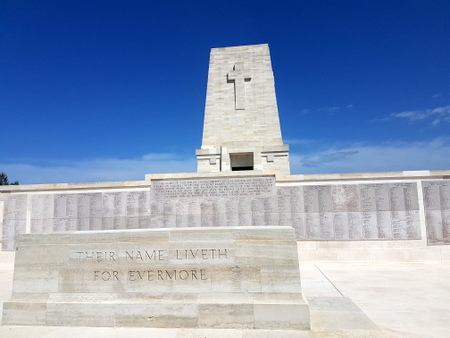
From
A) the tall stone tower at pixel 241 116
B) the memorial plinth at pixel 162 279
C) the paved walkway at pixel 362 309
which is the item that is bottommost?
the paved walkway at pixel 362 309

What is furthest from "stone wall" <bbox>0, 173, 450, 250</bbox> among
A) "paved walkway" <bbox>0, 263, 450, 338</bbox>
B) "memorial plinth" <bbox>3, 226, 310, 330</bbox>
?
"memorial plinth" <bbox>3, 226, 310, 330</bbox>

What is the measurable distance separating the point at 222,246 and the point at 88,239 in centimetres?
208

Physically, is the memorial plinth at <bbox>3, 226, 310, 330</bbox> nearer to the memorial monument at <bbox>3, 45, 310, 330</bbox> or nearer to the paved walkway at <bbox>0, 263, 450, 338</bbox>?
the memorial monument at <bbox>3, 45, 310, 330</bbox>

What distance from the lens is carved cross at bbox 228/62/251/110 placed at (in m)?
16.3

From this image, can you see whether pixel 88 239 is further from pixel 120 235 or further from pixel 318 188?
pixel 318 188

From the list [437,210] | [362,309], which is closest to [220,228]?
[362,309]

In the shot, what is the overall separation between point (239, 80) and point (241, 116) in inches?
79.4

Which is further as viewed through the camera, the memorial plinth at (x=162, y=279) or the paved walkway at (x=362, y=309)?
the memorial plinth at (x=162, y=279)

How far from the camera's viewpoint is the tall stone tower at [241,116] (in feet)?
50.1

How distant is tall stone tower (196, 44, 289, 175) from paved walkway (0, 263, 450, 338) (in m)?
8.01

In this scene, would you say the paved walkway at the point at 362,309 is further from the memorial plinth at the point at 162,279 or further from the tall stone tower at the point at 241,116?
the tall stone tower at the point at 241,116

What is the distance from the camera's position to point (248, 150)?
50.1 feet

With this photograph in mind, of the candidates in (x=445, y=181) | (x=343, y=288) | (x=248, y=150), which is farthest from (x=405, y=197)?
(x=248, y=150)

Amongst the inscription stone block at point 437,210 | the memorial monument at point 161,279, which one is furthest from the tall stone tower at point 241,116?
the memorial monument at point 161,279
